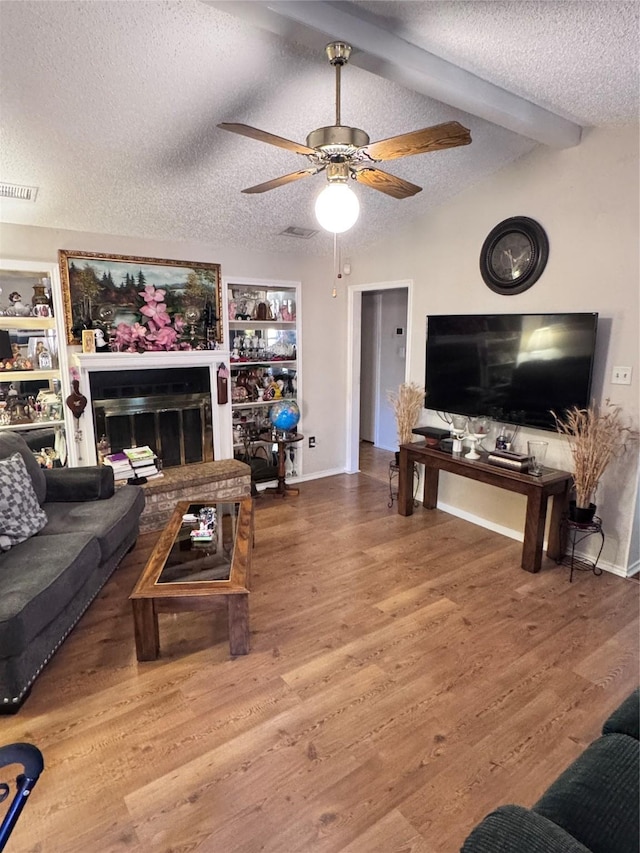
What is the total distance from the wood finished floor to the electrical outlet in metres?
1.31

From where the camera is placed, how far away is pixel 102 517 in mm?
3002

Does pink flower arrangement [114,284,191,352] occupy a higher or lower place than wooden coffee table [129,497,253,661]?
higher

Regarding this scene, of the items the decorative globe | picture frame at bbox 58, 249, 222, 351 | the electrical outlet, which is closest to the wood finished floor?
the electrical outlet

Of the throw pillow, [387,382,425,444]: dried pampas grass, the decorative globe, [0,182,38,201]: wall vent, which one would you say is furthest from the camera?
the decorative globe

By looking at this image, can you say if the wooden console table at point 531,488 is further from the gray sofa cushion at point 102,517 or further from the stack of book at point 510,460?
the gray sofa cushion at point 102,517

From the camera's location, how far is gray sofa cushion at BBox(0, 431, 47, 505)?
3.05 m

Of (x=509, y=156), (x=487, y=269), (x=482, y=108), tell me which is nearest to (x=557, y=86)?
(x=482, y=108)

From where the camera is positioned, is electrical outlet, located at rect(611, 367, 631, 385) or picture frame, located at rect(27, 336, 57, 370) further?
picture frame, located at rect(27, 336, 57, 370)

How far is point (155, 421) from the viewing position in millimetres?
4293

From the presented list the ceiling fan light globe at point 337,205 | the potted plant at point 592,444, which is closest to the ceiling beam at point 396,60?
the ceiling fan light globe at point 337,205

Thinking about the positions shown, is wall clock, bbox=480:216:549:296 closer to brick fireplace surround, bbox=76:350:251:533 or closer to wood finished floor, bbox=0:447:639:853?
wood finished floor, bbox=0:447:639:853

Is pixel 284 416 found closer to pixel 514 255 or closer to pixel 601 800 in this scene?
pixel 514 255

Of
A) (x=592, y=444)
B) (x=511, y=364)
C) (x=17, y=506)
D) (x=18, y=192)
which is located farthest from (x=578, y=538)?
(x=18, y=192)

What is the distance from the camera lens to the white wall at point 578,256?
301 cm
